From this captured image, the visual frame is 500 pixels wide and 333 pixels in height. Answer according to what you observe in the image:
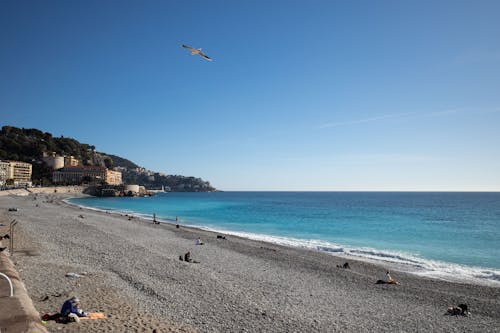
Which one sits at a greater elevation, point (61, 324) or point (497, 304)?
point (61, 324)

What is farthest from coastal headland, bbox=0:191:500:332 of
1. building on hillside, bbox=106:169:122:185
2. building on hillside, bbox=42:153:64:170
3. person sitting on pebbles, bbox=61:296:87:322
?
building on hillside, bbox=42:153:64:170

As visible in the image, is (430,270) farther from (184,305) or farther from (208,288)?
(184,305)

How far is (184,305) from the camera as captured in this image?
10117mm

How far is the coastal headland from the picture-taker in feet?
29.4

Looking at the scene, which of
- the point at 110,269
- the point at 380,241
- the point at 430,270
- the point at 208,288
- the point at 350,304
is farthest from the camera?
the point at 380,241

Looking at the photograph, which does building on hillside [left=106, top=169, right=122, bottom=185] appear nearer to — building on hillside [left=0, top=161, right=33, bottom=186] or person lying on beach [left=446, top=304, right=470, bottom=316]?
building on hillside [left=0, top=161, right=33, bottom=186]

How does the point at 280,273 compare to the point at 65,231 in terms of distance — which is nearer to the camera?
the point at 280,273

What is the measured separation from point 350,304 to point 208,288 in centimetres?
508

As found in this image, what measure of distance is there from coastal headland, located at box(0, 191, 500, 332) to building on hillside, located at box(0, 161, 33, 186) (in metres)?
119

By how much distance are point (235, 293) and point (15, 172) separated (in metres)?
146

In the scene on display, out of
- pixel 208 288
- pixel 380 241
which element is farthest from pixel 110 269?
pixel 380 241

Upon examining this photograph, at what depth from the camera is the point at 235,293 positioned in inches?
464

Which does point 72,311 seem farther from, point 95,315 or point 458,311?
point 458,311

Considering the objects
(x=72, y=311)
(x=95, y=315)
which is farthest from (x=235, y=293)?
(x=72, y=311)
